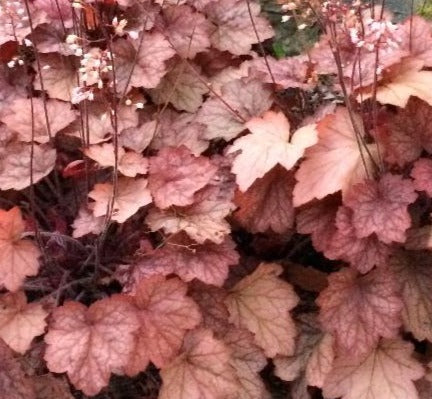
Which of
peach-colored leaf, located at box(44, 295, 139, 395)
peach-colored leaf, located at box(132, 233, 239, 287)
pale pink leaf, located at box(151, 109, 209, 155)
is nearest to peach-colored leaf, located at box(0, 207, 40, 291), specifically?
peach-colored leaf, located at box(44, 295, 139, 395)

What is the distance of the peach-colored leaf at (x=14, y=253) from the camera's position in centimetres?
176

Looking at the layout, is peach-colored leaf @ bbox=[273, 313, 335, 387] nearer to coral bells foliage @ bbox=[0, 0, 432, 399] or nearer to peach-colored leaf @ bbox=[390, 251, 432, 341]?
coral bells foliage @ bbox=[0, 0, 432, 399]

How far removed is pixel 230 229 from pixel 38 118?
0.68 metres

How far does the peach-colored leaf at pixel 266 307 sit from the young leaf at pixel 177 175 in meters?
0.30

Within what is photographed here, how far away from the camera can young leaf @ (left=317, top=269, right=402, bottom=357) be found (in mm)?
1812

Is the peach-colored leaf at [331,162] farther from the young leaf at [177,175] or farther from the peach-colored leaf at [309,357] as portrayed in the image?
the peach-colored leaf at [309,357]

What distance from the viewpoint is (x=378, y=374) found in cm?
189

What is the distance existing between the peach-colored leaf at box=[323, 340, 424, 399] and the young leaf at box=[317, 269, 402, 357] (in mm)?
56

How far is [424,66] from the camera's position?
2.11m

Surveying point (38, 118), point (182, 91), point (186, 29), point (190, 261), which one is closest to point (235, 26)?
point (186, 29)

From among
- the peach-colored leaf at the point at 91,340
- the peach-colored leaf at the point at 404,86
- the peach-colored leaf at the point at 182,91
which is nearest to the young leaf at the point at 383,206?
the peach-colored leaf at the point at 404,86

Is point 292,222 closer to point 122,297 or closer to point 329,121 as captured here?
point 329,121

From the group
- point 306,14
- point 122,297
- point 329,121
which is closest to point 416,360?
point 329,121

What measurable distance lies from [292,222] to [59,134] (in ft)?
2.53
